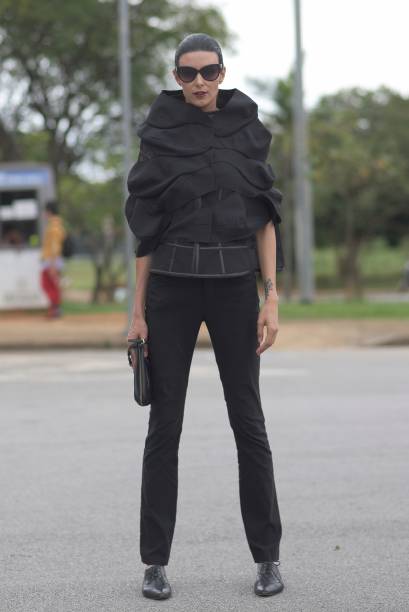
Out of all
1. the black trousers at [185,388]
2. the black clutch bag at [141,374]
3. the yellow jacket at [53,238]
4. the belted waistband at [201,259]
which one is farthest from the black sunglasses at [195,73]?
the yellow jacket at [53,238]

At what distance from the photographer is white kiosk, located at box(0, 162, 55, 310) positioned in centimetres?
1928

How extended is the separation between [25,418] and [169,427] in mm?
4418

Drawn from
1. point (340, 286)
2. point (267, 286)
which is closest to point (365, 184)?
point (340, 286)

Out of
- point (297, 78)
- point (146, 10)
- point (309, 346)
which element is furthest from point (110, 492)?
point (146, 10)

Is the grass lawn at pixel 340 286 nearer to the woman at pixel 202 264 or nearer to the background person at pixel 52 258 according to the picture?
the background person at pixel 52 258

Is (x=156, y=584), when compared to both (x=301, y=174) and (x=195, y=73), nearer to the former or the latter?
(x=195, y=73)

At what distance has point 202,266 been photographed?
3.77 metres

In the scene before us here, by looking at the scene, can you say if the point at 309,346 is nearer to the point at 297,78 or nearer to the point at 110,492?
the point at 110,492

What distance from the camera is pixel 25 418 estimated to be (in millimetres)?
8125

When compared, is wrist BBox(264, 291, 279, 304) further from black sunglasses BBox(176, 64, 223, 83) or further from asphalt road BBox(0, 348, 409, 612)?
asphalt road BBox(0, 348, 409, 612)

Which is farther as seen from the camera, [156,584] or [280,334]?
[280,334]

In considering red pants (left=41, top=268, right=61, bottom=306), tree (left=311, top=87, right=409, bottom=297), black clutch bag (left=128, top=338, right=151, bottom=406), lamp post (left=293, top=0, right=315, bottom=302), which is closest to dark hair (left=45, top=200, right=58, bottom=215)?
red pants (left=41, top=268, right=61, bottom=306)

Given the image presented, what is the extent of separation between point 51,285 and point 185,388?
14402 mm

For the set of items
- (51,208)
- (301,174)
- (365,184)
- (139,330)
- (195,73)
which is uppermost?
(365,184)
